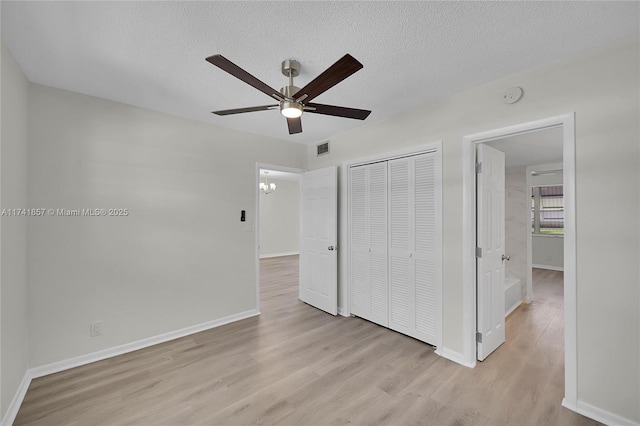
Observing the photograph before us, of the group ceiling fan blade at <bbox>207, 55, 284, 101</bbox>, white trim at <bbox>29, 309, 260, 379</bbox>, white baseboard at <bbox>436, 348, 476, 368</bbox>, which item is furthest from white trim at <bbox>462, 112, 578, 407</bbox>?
white trim at <bbox>29, 309, 260, 379</bbox>

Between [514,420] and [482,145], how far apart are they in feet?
7.00

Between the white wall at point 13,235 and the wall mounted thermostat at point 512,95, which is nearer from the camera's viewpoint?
the white wall at point 13,235

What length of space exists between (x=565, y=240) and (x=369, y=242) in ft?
6.15

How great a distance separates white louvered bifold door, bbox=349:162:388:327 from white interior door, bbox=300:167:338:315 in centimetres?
25

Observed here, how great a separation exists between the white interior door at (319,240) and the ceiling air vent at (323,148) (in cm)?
30

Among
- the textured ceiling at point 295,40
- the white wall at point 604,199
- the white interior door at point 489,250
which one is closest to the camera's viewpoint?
the textured ceiling at point 295,40

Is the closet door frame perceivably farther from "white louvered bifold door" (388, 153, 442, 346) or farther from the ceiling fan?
the ceiling fan

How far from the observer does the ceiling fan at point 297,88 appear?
59.5 inches

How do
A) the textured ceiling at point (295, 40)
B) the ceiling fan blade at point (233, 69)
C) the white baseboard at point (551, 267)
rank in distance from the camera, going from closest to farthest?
the ceiling fan blade at point (233, 69) < the textured ceiling at point (295, 40) < the white baseboard at point (551, 267)

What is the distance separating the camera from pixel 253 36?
179cm

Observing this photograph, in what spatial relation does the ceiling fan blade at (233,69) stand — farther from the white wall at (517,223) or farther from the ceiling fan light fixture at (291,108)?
the white wall at (517,223)

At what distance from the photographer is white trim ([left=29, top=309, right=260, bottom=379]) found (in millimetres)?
2408


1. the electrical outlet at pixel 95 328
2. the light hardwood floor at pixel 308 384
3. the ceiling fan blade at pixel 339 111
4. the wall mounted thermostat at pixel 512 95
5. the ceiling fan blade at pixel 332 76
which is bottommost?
the light hardwood floor at pixel 308 384

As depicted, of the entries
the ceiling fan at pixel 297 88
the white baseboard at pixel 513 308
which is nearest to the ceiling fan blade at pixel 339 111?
the ceiling fan at pixel 297 88
